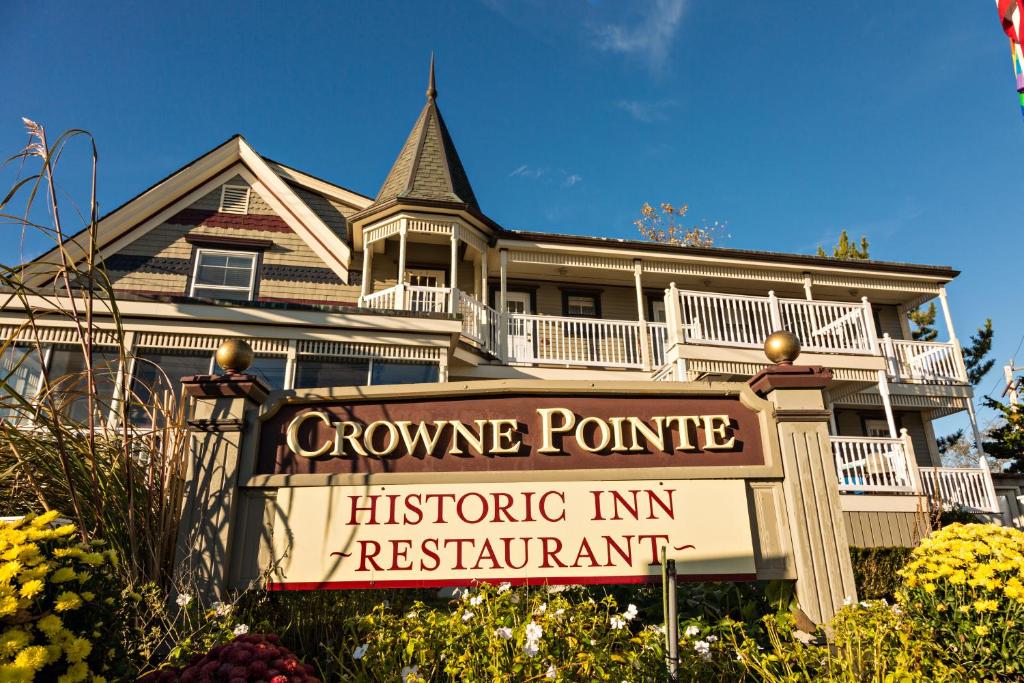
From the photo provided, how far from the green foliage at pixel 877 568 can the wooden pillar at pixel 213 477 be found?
829cm

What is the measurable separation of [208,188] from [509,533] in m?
14.4

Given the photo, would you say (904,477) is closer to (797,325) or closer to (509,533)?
(797,325)

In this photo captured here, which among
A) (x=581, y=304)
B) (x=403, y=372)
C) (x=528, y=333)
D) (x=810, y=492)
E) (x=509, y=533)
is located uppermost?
(x=581, y=304)

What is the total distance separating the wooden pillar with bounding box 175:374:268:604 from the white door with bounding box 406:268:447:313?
292 inches

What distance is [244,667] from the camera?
2.70 metres

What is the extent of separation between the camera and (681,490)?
13.2 ft

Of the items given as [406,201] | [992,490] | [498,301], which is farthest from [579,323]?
[992,490]

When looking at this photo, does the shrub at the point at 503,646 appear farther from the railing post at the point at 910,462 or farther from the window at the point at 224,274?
the window at the point at 224,274

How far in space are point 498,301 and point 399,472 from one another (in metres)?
12.0

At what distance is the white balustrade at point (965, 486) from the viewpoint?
1253 cm

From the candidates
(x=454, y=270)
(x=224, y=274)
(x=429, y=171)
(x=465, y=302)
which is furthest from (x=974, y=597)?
(x=224, y=274)

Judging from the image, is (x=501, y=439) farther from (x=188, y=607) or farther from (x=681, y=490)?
(x=188, y=607)

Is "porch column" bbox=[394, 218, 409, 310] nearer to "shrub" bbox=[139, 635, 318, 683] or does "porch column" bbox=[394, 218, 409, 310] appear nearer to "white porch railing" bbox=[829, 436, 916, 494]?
"white porch railing" bbox=[829, 436, 916, 494]

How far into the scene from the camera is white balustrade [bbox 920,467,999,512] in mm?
12531
